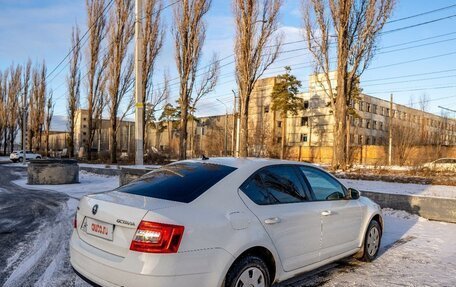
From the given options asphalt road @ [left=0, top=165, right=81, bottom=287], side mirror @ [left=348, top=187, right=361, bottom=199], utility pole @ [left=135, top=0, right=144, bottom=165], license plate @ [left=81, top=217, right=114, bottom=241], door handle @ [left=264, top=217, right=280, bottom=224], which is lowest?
asphalt road @ [left=0, top=165, right=81, bottom=287]

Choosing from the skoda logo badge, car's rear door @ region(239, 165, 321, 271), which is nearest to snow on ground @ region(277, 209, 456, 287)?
car's rear door @ region(239, 165, 321, 271)

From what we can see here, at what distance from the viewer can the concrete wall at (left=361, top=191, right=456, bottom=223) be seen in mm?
8477

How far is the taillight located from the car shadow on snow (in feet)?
5.89

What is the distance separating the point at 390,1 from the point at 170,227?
19.1 meters

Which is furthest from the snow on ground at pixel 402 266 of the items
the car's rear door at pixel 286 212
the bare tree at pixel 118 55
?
the bare tree at pixel 118 55

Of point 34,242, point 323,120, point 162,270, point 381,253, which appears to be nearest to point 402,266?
point 381,253

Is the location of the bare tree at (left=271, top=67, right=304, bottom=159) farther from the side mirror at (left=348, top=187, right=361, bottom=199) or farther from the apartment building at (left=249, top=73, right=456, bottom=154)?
the side mirror at (left=348, top=187, right=361, bottom=199)

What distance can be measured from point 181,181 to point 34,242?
153 inches

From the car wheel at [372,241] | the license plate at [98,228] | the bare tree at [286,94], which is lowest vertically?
the car wheel at [372,241]

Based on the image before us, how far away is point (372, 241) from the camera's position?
5645 mm

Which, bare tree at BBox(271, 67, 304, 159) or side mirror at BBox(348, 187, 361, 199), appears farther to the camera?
bare tree at BBox(271, 67, 304, 159)

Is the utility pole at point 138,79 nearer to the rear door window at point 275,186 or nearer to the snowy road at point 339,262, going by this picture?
the snowy road at point 339,262

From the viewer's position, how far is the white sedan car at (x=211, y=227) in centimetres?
311

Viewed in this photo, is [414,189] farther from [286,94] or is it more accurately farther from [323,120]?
[323,120]
